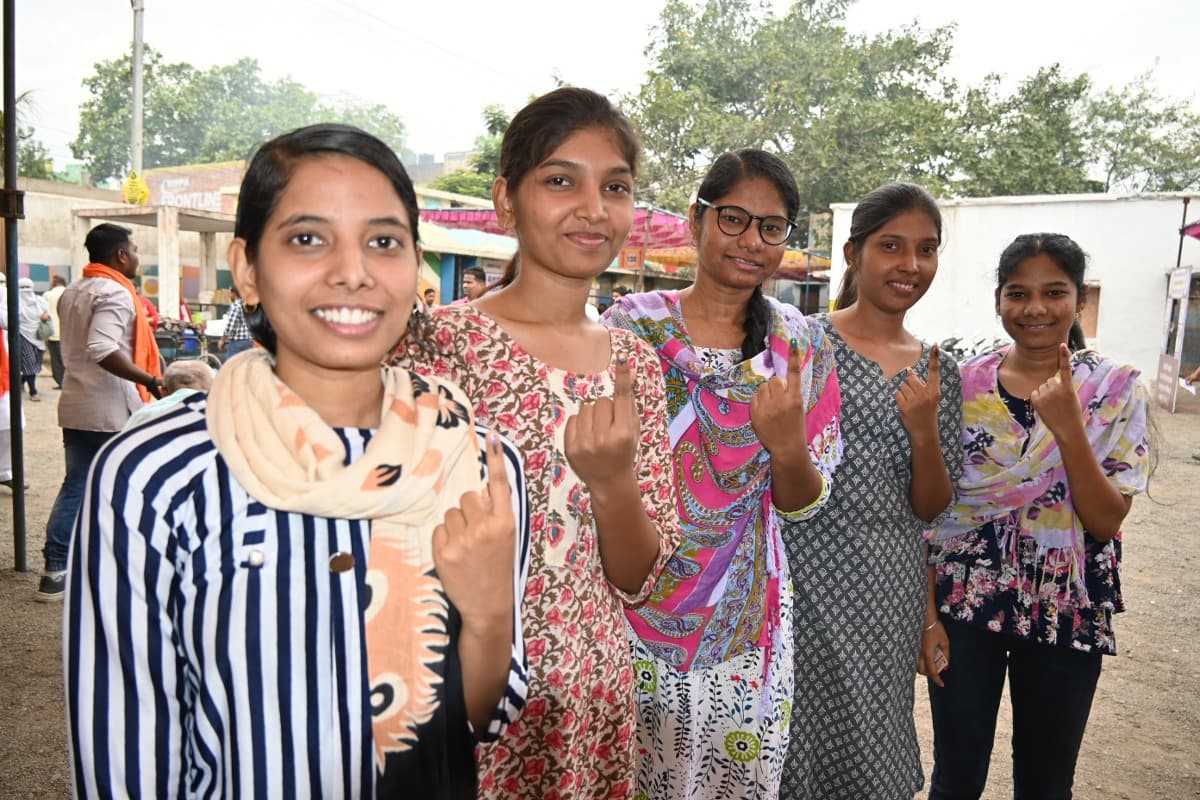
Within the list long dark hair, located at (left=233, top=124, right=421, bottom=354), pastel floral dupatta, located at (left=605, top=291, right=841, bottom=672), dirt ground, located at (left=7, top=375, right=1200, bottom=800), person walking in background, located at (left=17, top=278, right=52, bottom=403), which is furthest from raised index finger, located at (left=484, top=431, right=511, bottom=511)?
person walking in background, located at (left=17, top=278, right=52, bottom=403)

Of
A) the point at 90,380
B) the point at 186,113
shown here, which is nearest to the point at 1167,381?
the point at 90,380

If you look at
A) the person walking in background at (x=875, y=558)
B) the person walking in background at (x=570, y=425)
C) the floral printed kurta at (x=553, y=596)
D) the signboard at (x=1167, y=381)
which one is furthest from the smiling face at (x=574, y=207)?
the signboard at (x=1167, y=381)

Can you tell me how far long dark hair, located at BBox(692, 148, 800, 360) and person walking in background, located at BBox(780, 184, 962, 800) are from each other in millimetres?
278

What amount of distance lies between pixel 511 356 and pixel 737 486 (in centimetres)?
69

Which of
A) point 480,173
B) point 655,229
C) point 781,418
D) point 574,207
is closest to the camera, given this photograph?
point 574,207

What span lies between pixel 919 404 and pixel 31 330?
10912 mm

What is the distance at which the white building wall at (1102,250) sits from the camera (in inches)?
554

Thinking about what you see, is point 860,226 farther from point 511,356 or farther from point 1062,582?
point 511,356

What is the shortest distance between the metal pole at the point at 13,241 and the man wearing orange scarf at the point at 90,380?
25 cm

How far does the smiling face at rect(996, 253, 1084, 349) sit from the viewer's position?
2.24m

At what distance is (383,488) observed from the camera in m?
1.08

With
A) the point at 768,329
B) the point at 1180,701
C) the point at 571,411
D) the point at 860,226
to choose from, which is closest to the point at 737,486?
the point at 768,329

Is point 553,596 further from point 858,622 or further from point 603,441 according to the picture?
point 858,622

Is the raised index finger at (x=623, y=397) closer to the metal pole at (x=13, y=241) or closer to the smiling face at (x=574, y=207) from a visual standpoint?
the smiling face at (x=574, y=207)
